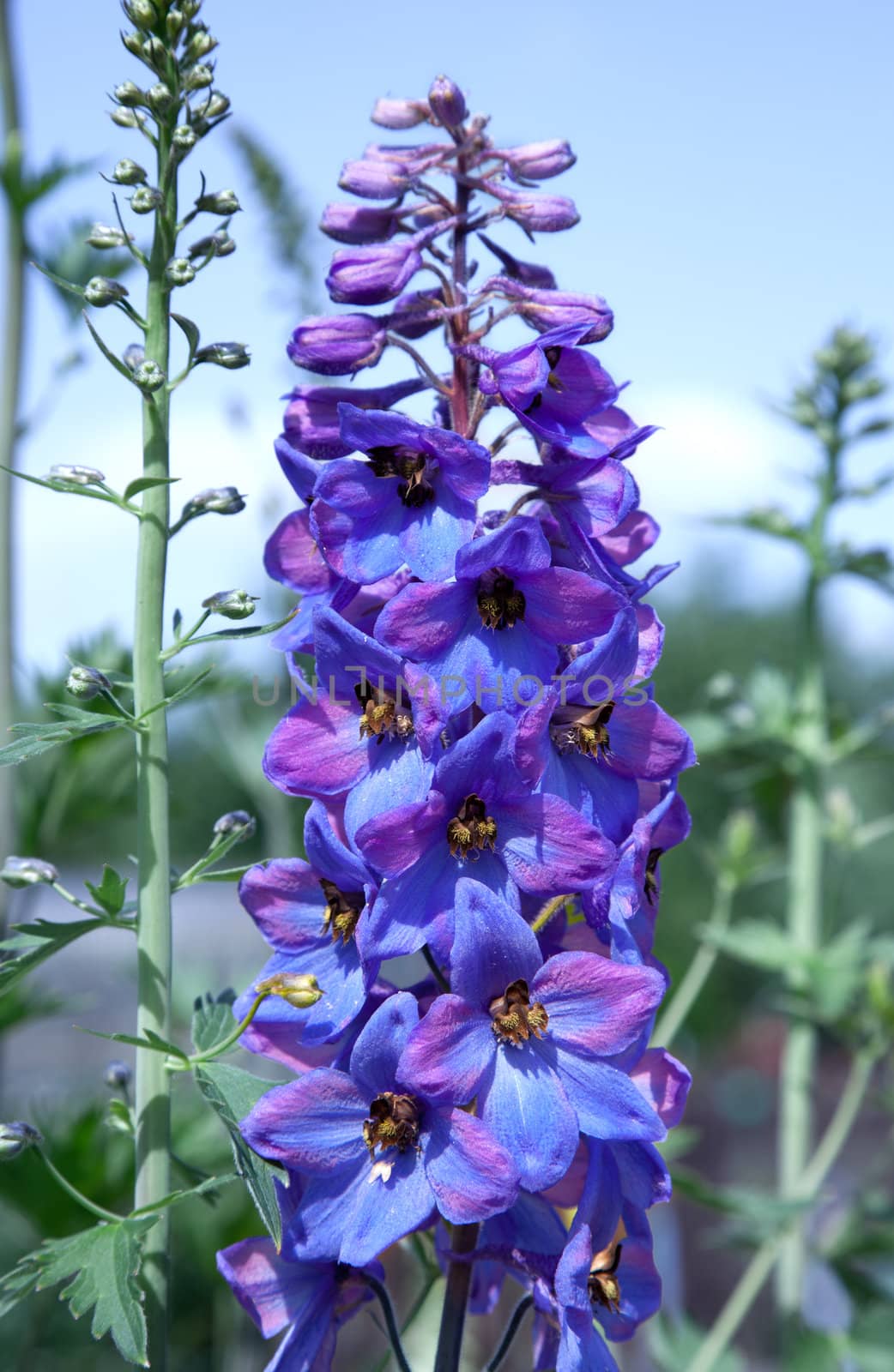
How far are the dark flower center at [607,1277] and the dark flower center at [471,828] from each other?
1.76 feet

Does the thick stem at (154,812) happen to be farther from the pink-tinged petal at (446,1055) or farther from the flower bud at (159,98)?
the pink-tinged petal at (446,1055)

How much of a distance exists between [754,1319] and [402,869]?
8112 mm

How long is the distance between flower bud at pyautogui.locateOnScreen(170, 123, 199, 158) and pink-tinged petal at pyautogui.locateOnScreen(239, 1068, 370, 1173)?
45.2 inches

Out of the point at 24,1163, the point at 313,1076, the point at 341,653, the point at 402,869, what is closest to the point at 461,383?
the point at 341,653

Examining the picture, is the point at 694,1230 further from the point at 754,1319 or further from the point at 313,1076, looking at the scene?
the point at 313,1076

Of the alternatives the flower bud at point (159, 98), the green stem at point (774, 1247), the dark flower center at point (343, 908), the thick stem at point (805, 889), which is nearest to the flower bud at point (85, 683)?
the dark flower center at point (343, 908)

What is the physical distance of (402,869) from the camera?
1.50 m

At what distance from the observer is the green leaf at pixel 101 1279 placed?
134 cm

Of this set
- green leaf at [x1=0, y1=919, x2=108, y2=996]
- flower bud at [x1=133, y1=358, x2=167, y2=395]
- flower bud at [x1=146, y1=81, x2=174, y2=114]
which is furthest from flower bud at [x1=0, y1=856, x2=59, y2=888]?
flower bud at [x1=146, y1=81, x2=174, y2=114]

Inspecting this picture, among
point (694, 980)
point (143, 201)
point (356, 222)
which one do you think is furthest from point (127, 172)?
point (694, 980)

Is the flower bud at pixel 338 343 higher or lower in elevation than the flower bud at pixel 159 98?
lower

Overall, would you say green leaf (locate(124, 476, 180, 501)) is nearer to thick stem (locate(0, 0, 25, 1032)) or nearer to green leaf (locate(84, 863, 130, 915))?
green leaf (locate(84, 863, 130, 915))

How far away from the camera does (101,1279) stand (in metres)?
1.39

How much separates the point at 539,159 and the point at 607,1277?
155 cm
